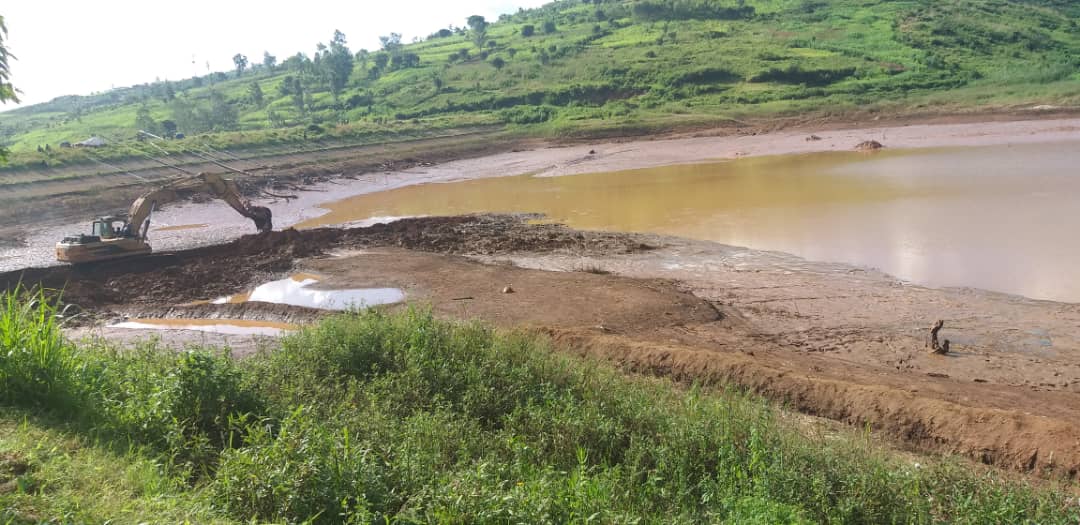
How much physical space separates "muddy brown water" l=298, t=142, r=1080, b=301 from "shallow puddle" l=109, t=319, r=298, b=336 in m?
12.7

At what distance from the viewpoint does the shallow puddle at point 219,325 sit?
47.5 feet

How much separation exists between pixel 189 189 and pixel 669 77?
164ft

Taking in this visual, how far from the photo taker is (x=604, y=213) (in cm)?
2658

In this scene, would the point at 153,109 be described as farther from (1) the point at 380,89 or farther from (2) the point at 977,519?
(2) the point at 977,519

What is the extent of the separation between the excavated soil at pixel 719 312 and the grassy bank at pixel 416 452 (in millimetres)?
1255

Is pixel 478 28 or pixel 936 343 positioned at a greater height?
pixel 478 28

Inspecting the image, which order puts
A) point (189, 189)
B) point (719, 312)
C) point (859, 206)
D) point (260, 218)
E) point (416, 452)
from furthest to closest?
1. point (260, 218)
2. point (859, 206)
3. point (189, 189)
4. point (719, 312)
5. point (416, 452)

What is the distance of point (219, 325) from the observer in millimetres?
15062

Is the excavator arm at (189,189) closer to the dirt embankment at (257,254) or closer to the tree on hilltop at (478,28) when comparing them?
the dirt embankment at (257,254)

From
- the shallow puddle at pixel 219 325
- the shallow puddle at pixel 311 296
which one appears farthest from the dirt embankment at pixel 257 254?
the shallow puddle at pixel 219 325

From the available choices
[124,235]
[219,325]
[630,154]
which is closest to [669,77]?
[630,154]

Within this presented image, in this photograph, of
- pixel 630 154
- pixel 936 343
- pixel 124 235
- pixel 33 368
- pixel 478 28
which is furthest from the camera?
pixel 478 28

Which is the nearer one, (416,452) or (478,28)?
(416,452)

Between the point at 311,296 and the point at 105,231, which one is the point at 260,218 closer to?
the point at 105,231
